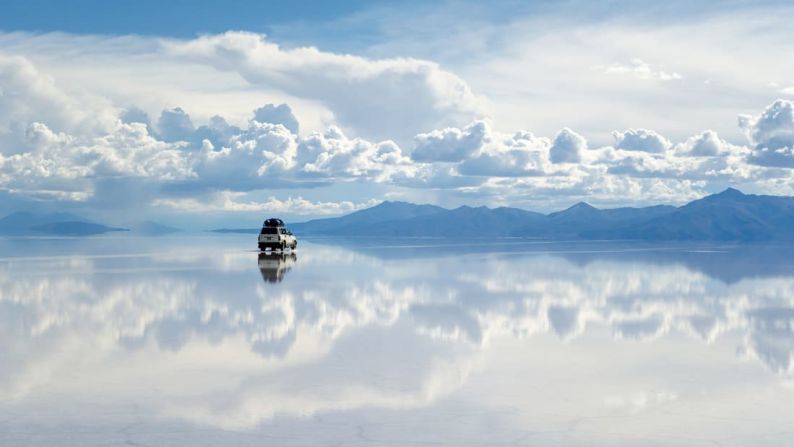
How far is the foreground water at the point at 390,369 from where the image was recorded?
1259 cm

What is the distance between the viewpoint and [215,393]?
592 inches

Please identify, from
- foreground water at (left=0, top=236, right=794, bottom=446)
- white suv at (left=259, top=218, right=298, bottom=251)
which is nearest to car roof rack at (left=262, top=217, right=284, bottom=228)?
white suv at (left=259, top=218, right=298, bottom=251)

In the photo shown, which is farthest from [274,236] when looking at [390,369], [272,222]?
[390,369]

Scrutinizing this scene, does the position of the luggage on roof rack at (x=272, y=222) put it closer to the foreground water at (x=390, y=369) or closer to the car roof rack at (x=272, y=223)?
the car roof rack at (x=272, y=223)

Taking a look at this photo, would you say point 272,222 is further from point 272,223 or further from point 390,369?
point 390,369

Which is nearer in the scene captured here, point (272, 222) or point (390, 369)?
point (390, 369)

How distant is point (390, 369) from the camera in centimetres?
1777

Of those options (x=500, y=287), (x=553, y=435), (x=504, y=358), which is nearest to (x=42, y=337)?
(x=504, y=358)

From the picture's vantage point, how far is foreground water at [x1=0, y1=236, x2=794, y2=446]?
496 inches

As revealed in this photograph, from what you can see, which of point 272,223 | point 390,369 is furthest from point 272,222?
point 390,369

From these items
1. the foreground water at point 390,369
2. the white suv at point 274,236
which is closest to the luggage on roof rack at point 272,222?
the white suv at point 274,236

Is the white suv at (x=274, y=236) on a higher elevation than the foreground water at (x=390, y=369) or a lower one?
higher

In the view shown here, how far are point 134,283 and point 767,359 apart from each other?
31774mm

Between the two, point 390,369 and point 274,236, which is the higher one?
point 274,236
